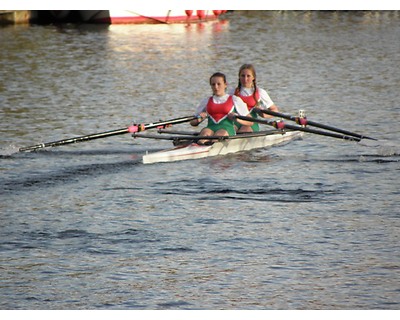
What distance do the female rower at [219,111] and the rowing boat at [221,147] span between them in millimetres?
151

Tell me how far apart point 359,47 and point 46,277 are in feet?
90.5

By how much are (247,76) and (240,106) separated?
1.19 metres

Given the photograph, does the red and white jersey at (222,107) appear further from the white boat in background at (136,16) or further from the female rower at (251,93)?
the white boat in background at (136,16)

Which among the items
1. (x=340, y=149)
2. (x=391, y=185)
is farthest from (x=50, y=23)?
(x=391, y=185)

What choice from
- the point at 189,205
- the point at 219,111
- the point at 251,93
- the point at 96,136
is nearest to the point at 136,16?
the point at 251,93

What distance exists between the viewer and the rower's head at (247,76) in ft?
64.6

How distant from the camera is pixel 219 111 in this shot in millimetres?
18578

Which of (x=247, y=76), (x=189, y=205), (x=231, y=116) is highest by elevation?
(x=247, y=76)

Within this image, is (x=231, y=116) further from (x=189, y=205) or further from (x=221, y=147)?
(x=189, y=205)

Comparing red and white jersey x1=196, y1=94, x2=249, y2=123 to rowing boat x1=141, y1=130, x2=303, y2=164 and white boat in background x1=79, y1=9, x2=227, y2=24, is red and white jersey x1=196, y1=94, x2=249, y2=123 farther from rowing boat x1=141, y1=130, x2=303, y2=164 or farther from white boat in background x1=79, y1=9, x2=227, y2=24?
white boat in background x1=79, y1=9, x2=227, y2=24

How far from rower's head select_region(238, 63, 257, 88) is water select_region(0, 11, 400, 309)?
1.26 metres

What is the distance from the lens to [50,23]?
47.2 meters

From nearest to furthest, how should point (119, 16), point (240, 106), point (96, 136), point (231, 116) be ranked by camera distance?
1. point (96, 136)
2. point (231, 116)
3. point (240, 106)
4. point (119, 16)

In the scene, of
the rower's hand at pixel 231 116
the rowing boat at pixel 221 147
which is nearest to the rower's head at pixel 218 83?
the rower's hand at pixel 231 116
